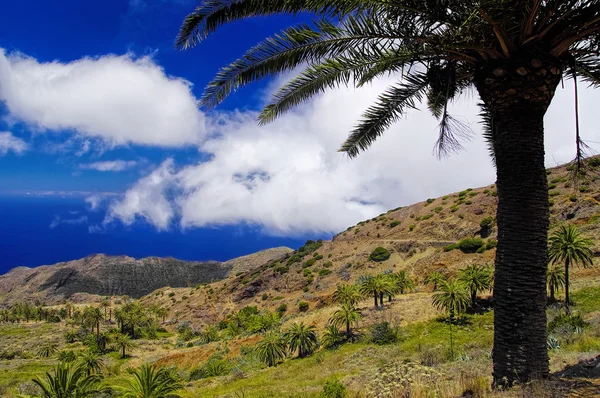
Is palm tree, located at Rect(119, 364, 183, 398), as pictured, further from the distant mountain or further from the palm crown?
the distant mountain

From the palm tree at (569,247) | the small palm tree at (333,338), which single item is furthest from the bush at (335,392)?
the palm tree at (569,247)

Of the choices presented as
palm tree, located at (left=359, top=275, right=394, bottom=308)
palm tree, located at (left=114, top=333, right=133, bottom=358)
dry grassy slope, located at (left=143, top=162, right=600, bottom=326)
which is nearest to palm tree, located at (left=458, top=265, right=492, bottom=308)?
palm tree, located at (left=359, top=275, right=394, bottom=308)

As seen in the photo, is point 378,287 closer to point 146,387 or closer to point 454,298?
point 454,298

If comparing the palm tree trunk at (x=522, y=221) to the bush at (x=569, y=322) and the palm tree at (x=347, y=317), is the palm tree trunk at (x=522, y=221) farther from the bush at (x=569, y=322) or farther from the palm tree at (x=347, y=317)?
the palm tree at (x=347, y=317)

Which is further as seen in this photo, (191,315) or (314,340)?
(191,315)

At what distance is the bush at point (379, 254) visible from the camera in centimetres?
5819

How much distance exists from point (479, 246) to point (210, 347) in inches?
1402

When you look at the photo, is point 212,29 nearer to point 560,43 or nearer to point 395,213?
point 560,43

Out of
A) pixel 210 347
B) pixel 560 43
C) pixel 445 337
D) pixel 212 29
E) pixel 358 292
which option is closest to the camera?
pixel 560 43

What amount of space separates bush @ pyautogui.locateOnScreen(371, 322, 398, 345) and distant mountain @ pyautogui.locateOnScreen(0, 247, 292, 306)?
115m

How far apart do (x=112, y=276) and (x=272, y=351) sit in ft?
461

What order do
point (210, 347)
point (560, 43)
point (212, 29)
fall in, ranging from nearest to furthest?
point (560, 43) < point (212, 29) < point (210, 347)

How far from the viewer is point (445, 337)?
24.2 metres

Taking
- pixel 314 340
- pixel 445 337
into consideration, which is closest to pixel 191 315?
pixel 314 340
